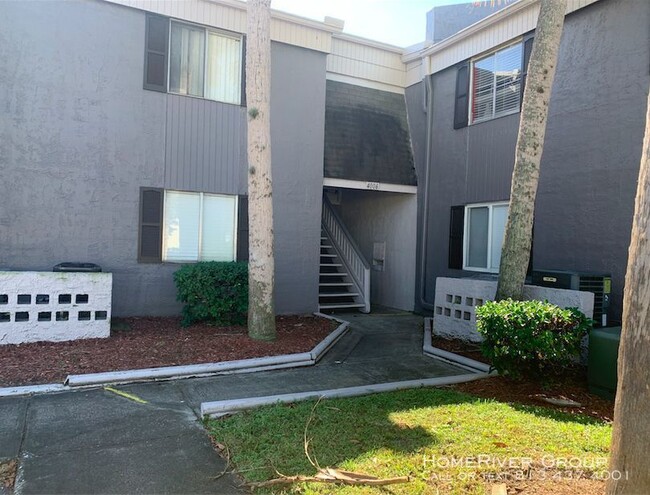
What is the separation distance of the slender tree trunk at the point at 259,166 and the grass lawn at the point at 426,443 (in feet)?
8.05

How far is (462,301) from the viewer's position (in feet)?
24.7

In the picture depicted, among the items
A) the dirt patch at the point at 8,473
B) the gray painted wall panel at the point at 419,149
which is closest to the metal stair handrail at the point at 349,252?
the gray painted wall panel at the point at 419,149

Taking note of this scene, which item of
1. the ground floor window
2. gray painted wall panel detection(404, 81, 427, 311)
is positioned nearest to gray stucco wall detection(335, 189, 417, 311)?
gray painted wall panel detection(404, 81, 427, 311)

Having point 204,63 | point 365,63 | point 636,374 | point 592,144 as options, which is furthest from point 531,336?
point 365,63

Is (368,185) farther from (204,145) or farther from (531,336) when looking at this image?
(531,336)

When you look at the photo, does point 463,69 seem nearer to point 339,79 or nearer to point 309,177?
point 339,79

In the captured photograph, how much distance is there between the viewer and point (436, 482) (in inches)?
120

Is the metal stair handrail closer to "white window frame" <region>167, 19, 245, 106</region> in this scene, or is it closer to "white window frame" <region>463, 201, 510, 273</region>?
"white window frame" <region>463, 201, 510, 273</region>

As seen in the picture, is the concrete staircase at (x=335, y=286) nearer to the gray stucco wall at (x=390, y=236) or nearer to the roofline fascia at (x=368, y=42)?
the gray stucco wall at (x=390, y=236)

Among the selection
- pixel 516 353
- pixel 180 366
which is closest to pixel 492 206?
pixel 516 353

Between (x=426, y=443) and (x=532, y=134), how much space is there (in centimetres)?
407

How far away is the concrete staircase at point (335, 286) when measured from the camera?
1045cm

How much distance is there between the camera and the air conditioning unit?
20.5 feet

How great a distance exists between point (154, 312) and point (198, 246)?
4.36ft
